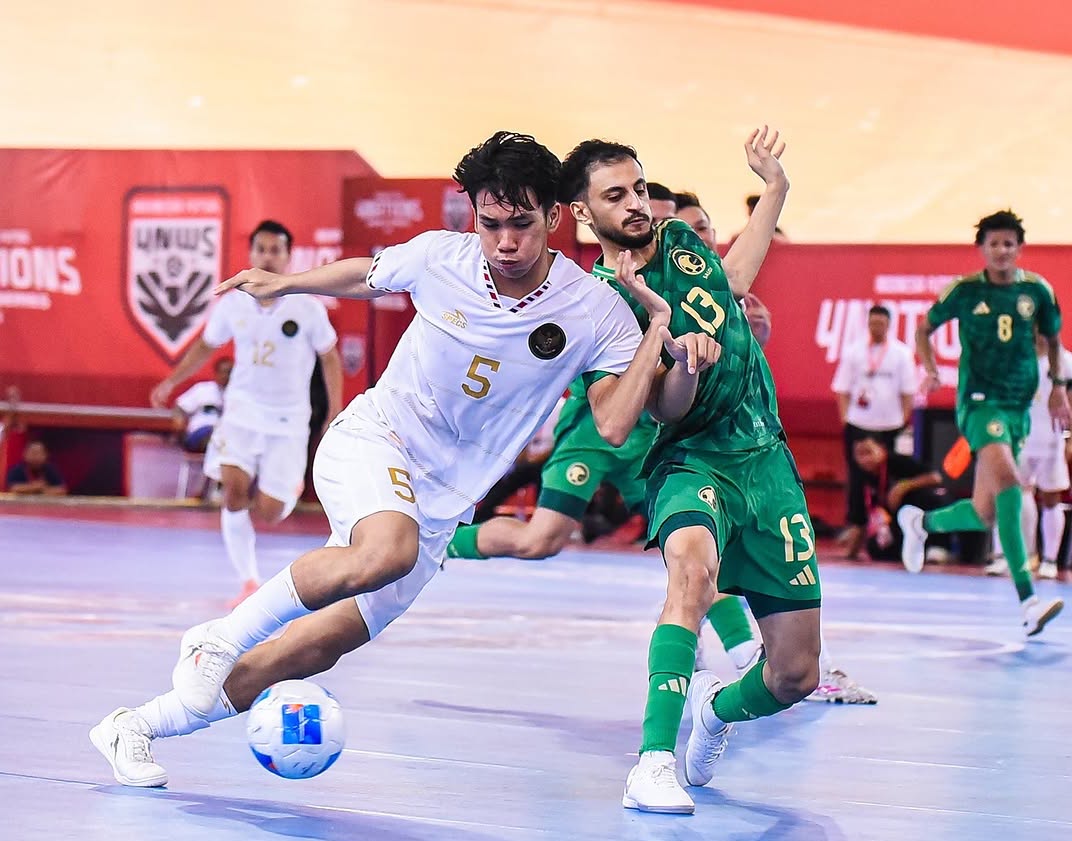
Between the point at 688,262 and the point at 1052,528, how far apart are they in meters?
8.27

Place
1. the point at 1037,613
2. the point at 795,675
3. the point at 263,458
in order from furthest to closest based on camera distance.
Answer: the point at 263,458, the point at 1037,613, the point at 795,675

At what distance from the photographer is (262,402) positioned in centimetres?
837

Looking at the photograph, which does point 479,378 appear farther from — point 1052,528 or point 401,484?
point 1052,528

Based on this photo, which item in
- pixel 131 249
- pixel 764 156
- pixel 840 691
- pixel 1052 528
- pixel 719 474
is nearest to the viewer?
pixel 719 474

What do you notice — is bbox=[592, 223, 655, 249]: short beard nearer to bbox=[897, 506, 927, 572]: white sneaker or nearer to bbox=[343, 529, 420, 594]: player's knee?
bbox=[343, 529, 420, 594]: player's knee

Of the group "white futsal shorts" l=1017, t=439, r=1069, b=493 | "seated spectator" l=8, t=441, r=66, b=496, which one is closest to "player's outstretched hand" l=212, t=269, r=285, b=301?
"white futsal shorts" l=1017, t=439, r=1069, b=493

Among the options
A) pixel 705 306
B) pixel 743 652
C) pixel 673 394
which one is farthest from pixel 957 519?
pixel 673 394

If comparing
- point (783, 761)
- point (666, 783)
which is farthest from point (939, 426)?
point (666, 783)

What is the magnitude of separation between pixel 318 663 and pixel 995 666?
3.80 meters

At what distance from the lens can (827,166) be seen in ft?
50.8

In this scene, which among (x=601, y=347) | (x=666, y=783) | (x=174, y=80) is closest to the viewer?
(x=666, y=783)

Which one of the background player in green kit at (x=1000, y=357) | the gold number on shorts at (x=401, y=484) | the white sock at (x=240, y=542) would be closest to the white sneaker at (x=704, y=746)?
the gold number on shorts at (x=401, y=484)

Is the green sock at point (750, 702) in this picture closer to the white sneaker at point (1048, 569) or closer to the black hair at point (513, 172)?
the black hair at point (513, 172)

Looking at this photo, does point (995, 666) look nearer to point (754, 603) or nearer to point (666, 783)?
point (754, 603)
